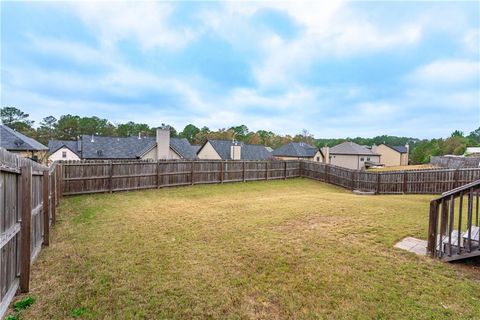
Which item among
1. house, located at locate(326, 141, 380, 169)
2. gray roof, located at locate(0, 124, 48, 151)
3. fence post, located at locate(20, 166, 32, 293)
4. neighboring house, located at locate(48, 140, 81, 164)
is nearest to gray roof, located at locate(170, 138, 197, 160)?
gray roof, located at locate(0, 124, 48, 151)

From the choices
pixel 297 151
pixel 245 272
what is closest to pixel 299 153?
pixel 297 151

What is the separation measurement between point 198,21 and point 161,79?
12.8 metres

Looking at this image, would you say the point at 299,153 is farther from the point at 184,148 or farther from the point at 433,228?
the point at 433,228

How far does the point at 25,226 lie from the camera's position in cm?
320

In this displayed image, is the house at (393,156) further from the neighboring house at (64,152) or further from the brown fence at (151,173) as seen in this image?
the neighboring house at (64,152)

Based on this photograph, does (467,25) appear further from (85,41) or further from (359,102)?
(359,102)

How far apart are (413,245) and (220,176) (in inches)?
489

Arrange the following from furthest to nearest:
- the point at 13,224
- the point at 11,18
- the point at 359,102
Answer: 1. the point at 359,102
2. the point at 11,18
3. the point at 13,224

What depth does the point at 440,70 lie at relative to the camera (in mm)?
16562

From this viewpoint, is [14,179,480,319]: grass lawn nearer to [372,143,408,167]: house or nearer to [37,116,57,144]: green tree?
[372,143,408,167]: house

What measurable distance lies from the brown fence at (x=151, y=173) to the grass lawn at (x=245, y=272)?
4.78m

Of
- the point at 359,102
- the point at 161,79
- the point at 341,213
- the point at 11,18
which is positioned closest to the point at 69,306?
the point at 341,213

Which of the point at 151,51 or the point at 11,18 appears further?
the point at 151,51

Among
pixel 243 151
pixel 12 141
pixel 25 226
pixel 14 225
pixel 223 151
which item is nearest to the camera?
pixel 14 225
